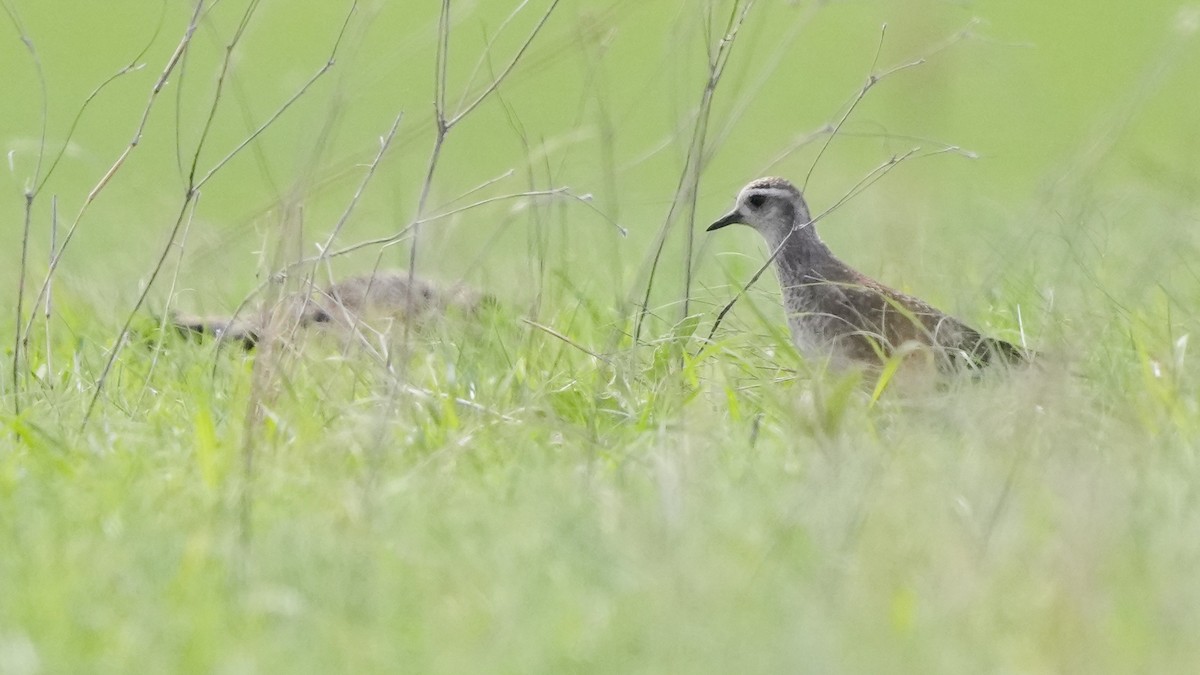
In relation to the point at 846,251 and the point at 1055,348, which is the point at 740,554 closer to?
the point at 1055,348

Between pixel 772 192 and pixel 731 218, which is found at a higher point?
pixel 772 192

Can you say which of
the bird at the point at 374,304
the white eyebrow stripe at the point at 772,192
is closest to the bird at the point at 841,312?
the white eyebrow stripe at the point at 772,192

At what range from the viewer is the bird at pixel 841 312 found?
4570 mm

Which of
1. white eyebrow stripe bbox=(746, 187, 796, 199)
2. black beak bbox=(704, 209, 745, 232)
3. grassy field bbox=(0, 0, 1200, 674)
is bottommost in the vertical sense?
grassy field bbox=(0, 0, 1200, 674)

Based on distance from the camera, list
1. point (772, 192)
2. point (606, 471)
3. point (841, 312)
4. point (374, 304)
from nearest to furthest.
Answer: point (606, 471) → point (841, 312) → point (772, 192) → point (374, 304)

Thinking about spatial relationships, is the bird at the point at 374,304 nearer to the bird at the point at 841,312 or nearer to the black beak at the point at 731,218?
the black beak at the point at 731,218

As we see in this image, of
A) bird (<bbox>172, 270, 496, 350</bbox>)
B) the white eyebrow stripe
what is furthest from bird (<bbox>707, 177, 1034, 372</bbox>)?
bird (<bbox>172, 270, 496, 350</bbox>)

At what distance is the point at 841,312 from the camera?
5082 mm

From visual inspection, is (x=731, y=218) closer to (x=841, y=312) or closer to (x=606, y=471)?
(x=841, y=312)

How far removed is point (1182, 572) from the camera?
2.77m

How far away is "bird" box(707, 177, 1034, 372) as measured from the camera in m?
4.57

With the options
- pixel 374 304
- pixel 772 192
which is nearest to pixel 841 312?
pixel 772 192

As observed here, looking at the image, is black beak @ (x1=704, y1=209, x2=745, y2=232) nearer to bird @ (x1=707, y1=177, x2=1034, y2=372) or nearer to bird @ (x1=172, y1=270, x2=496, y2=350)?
bird @ (x1=707, y1=177, x2=1034, y2=372)

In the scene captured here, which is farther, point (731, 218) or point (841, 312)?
point (731, 218)
